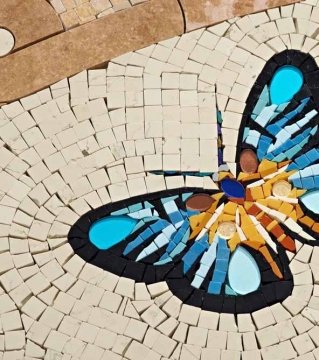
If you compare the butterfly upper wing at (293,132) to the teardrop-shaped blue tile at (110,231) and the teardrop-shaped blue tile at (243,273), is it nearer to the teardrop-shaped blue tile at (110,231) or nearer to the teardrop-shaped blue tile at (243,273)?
the teardrop-shaped blue tile at (243,273)

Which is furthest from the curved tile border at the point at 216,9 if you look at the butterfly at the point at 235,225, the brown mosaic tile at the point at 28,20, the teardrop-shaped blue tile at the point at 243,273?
the teardrop-shaped blue tile at the point at 243,273

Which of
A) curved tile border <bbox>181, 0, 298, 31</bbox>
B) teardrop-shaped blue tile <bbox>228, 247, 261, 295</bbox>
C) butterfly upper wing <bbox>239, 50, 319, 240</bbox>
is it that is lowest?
teardrop-shaped blue tile <bbox>228, 247, 261, 295</bbox>

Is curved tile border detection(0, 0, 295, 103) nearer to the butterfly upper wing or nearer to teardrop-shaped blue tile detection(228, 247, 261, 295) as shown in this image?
the butterfly upper wing

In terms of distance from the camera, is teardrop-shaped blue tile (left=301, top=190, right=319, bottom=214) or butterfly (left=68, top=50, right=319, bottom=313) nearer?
butterfly (left=68, top=50, right=319, bottom=313)

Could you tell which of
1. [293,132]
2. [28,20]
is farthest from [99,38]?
[293,132]

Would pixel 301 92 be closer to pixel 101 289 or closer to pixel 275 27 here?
pixel 275 27

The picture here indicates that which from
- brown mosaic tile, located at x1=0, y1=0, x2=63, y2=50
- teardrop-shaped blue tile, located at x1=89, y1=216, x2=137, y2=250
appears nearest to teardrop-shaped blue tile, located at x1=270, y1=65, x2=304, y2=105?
teardrop-shaped blue tile, located at x1=89, y1=216, x2=137, y2=250
